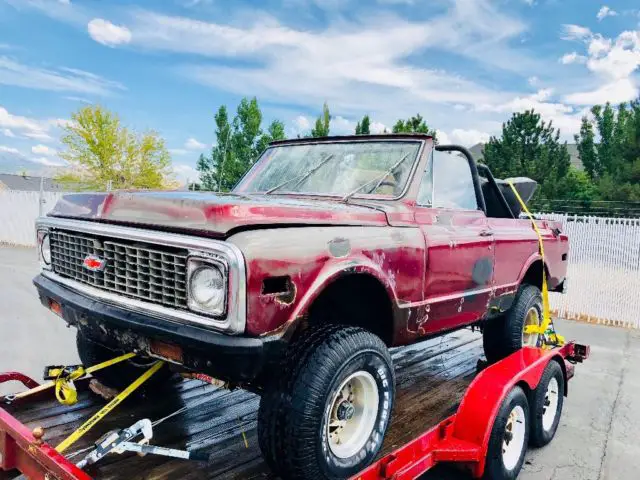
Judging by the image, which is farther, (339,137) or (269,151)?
(269,151)

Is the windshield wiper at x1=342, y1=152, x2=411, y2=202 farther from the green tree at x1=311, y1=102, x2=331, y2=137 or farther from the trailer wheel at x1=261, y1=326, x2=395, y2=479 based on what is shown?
the green tree at x1=311, y1=102, x2=331, y2=137

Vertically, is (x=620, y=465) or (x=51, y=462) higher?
(x=51, y=462)

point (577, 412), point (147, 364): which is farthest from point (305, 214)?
point (577, 412)

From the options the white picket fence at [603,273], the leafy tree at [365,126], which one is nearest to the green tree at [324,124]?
the leafy tree at [365,126]

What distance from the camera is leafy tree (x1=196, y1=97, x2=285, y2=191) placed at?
2712 cm

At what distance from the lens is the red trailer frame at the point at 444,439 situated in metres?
2.31

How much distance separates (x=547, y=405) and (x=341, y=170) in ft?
8.16

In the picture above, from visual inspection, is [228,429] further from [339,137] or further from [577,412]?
[577,412]

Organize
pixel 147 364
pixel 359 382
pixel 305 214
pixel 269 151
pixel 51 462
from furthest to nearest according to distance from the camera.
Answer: pixel 269 151
pixel 147 364
pixel 359 382
pixel 305 214
pixel 51 462

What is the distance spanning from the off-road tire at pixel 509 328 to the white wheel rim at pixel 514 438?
1149mm

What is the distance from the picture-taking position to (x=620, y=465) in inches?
156

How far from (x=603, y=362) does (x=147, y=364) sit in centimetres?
601

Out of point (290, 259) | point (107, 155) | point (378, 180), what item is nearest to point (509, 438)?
point (378, 180)

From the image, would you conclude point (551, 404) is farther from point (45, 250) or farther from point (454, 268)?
point (45, 250)
